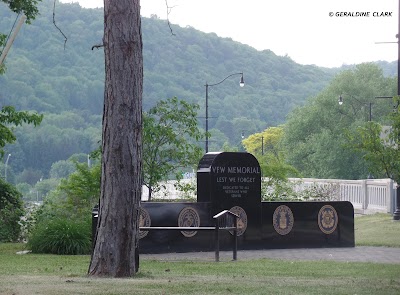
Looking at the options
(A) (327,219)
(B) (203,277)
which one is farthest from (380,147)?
(B) (203,277)

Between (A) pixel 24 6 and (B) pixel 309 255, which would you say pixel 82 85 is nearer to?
(A) pixel 24 6

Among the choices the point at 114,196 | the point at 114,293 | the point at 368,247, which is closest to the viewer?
the point at 114,293

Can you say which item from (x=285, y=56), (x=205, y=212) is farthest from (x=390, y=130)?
(x=285, y=56)

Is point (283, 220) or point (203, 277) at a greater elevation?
point (283, 220)

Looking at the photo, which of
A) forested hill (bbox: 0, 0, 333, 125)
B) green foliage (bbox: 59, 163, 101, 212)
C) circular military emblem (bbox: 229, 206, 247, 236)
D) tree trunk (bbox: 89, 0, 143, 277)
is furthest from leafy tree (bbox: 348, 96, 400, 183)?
forested hill (bbox: 0, 0, 333, 125)

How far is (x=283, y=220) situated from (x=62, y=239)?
5.86m

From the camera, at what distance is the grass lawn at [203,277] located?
1156 centimetres

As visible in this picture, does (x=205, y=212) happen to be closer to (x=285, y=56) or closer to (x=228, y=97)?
(x=228, y=97)

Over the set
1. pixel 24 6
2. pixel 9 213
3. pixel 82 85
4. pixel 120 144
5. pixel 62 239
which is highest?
pixel 82 85

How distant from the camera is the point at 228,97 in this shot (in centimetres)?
13575

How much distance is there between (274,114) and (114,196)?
132 metres

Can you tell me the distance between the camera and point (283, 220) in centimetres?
2447

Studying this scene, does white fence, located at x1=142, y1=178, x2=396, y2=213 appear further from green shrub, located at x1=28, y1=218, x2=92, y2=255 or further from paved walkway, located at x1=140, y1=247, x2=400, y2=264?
green shrub, located at x1=28, y1=218, x2=92, y2=255

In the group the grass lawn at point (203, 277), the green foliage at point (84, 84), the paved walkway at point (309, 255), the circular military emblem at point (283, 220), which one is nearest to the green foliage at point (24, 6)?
the grass lawn at point (203, 277)
